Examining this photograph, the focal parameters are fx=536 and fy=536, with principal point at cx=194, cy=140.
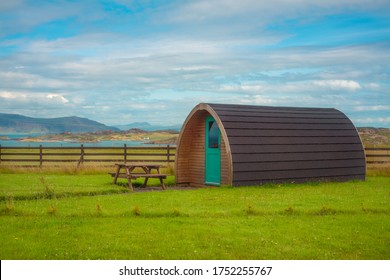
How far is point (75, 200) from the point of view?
607 inches

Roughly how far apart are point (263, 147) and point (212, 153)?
214cm

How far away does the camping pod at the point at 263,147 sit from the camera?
1930 centimetres

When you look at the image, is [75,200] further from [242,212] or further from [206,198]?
[242,212]

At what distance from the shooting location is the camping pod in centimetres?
1930

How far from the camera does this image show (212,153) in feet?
68.5

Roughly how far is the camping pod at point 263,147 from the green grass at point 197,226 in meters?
2.59

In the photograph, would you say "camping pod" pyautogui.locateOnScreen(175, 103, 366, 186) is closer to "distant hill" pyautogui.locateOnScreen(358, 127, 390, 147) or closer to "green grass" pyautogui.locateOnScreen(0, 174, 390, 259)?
"green grass" pyautogui.locateOnScreen(0, 174, 390, 259)

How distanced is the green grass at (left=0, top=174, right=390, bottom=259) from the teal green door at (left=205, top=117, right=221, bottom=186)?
134 inches

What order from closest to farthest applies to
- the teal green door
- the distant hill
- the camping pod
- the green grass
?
1. the green grass
2. the camping pod
3. the teal green door
4. the distant hill

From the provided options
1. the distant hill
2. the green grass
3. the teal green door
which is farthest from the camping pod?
the distant hill

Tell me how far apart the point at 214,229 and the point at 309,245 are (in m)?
2.01

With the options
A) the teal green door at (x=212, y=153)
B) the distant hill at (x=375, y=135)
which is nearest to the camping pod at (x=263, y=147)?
the teal green door at (x=212, y=153)

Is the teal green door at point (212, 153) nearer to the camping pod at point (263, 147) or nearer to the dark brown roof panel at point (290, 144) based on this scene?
the camping pod at point (263, 147)
